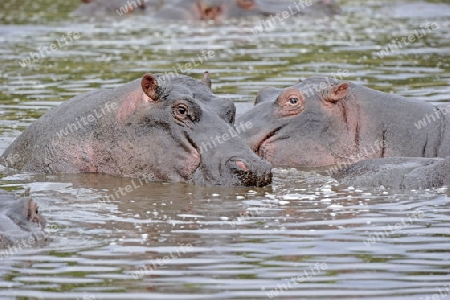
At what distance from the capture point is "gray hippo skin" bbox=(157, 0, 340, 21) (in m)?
27.5

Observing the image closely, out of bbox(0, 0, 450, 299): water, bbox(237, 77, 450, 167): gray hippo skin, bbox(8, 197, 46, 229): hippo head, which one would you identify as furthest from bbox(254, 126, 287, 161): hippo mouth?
bbox(8, 197, 46, 229): hippo head

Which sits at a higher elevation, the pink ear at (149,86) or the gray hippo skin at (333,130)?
the pink ear at (149,86)

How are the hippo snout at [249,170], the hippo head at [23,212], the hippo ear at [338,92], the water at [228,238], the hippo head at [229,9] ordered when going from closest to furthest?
the water at [228,238]
the hippo head at [23,212]
the hippo snout at [249,170]
the hippo ear at [338,92]
the hippo head at [229,9]

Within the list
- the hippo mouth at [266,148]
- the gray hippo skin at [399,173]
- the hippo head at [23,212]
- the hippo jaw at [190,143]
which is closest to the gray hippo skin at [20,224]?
the hippo head at [23,212]

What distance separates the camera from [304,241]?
8180 mm

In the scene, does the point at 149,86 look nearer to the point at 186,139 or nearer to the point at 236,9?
the point at 186,139

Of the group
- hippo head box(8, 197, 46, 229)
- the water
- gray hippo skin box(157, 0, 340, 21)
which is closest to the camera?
the water

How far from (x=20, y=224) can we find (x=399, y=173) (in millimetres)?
3699

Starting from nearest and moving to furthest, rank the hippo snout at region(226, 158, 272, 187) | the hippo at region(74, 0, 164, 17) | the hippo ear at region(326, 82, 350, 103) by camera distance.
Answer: the hippo snout at region(226, 158, 272, 187)
the hippo ear at region(326, 82, 350, 103)
the hippo at region(74, 0, 164, 17)

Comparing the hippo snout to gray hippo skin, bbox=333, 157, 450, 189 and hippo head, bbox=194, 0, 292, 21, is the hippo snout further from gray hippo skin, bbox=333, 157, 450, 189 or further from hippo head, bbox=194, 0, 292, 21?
hippo head, bbox=194, 0, 292, 21

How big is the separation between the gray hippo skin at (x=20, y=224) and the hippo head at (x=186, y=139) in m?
2.16

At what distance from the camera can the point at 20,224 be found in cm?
800

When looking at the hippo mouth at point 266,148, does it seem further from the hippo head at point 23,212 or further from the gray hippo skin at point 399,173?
the hippo head at point 23,212

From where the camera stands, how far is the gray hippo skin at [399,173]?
9.98m
